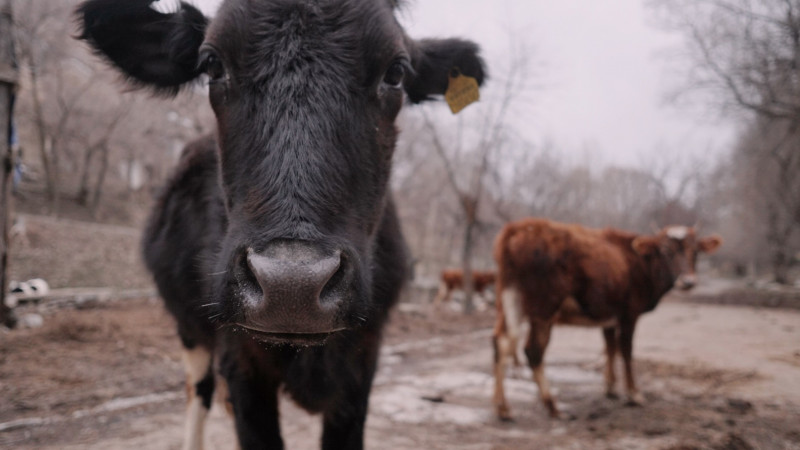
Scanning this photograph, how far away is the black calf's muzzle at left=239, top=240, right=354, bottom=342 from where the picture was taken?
50.8 inches

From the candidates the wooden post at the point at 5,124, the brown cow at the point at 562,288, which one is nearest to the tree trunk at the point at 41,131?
the wooden post at the point at 5,124

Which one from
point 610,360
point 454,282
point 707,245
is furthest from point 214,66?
point 454,282

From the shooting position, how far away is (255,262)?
4.35 ft

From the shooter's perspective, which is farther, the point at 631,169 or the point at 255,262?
the point at 631,169

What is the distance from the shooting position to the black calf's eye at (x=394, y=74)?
204cm

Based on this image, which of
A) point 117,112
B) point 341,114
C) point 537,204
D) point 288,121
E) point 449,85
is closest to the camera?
point 288,121

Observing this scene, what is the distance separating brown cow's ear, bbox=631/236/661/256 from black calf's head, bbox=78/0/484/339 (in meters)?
6.10

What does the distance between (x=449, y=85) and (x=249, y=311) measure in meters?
2.41

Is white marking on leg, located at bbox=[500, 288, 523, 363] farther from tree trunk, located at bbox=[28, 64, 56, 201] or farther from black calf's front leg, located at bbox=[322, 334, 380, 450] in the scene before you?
tree trunk, located at bbox=[28, 64, 56, 201]

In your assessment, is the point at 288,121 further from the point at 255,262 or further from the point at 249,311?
the point at 249,311

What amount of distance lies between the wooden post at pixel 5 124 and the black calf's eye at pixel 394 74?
21.8ft

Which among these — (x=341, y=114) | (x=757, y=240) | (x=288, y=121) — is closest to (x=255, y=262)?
(x=288, y=121)

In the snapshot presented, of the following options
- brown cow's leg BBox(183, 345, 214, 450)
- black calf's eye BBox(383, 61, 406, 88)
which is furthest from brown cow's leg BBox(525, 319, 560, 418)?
black calf's eye BBox(383, 61, 406, 88)

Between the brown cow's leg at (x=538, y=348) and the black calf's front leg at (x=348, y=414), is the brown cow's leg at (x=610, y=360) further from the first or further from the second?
the black calf's front leg at (x=348, y=414)
